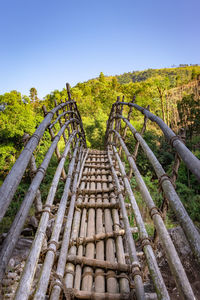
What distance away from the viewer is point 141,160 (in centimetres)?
869

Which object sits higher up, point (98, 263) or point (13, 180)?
point (13, 180)

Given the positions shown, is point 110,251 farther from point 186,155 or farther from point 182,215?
point 186,155

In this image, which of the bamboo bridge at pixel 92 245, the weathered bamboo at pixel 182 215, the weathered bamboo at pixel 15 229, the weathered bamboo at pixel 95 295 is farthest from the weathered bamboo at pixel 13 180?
the weathered bamboo at pixel 95 295

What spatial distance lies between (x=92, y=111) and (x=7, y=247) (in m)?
14.7

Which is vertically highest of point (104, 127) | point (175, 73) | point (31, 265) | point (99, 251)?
point (175, 73)

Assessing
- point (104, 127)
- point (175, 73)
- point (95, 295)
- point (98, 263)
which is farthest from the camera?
point (175, 73)

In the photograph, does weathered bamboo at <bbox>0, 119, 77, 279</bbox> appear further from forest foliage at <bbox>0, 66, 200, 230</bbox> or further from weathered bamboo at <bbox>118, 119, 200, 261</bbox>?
weathered bamboo at <bbox>118, 119, 200, 261</bbox>

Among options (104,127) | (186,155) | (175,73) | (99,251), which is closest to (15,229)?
(186,155)

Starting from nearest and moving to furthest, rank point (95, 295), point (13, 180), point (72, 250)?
point (13, 180) < point (95, 295) < point (72, 250)

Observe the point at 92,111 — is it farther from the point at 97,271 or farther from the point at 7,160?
the point at 97,271

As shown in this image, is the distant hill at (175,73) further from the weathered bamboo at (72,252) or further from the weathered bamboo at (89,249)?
the weathered bamboo at (72,252)

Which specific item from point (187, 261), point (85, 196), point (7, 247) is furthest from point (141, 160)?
point (7, 247)

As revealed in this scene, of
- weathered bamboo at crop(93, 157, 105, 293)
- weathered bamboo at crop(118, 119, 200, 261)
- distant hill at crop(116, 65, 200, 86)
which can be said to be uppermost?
distant hill at crop(116, 65, 200, 86)

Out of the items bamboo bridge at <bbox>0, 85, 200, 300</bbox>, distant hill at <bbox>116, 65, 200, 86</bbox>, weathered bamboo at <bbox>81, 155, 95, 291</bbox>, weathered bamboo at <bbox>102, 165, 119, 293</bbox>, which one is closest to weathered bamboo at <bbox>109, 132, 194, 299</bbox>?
bamboo bridge at <bbox>0, 85, 200, 300</bbox>
